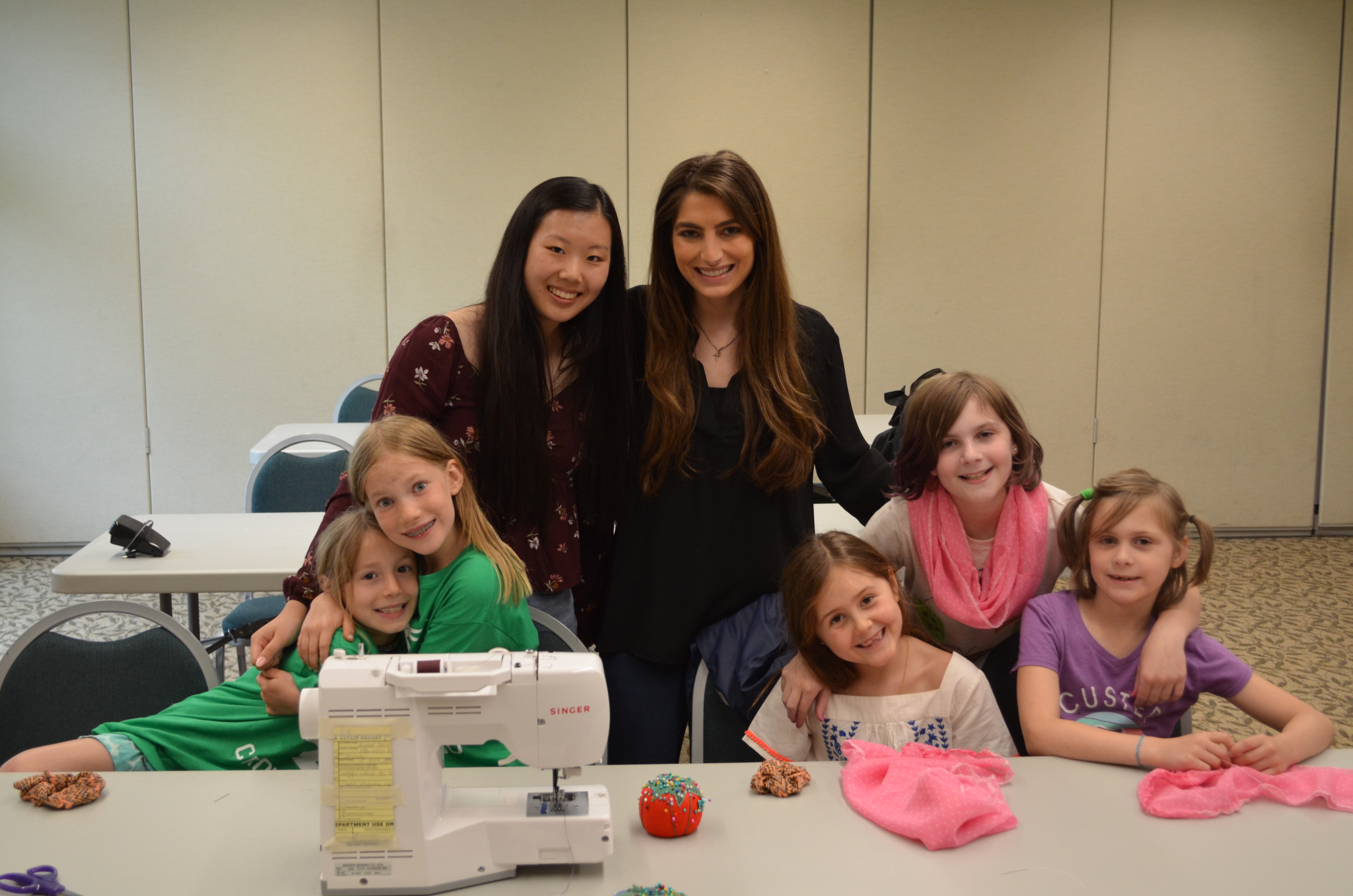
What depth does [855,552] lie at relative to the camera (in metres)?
1.69

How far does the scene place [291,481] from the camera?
10.6 feet

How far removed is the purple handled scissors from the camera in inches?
44.1

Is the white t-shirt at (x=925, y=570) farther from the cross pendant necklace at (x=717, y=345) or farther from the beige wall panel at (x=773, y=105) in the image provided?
the beige wall panel at (x=773, y=105)

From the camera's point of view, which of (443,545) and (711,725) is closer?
(443,545)

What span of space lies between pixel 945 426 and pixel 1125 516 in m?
0.33

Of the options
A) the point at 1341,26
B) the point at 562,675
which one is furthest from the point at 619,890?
the point at 1341,26

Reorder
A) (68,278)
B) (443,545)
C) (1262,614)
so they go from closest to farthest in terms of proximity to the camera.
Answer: (443,545) → (1262,614) → (68,278)

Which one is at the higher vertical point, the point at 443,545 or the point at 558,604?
the point at 443,545

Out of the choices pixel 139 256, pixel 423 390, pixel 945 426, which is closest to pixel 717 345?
pixel 945 426

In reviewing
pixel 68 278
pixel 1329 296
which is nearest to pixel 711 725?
pixel 68 278

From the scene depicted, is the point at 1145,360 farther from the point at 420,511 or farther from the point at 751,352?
the point at 420,511

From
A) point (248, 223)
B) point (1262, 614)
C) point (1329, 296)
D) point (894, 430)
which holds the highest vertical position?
point (248, 223)

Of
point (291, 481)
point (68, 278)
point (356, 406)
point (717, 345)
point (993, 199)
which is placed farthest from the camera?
point (993, 199)

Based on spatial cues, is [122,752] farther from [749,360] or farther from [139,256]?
[139,256]
